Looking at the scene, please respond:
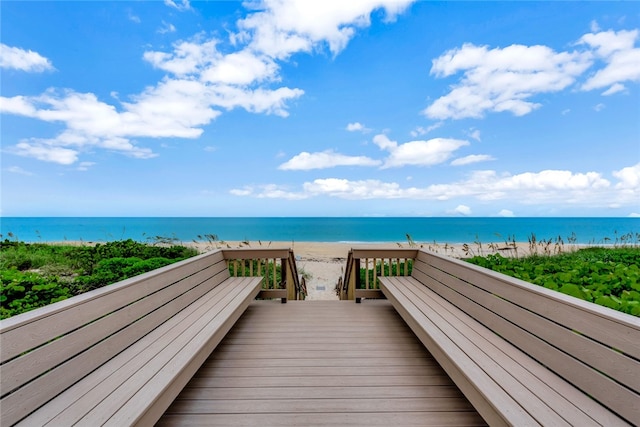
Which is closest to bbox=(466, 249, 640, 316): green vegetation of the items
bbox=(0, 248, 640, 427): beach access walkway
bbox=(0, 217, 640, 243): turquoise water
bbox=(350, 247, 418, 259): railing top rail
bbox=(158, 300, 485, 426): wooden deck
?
bbox=(0, 248, 640, 427): beach access walkway

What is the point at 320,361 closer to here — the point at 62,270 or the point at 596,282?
the point at 596,282

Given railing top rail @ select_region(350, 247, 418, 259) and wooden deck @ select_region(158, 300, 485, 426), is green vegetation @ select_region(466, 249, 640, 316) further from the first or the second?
wooden deck @ select_region(158, 300, 485, 426)

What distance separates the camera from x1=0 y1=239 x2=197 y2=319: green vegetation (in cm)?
280

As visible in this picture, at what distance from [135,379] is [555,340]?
228 centimetres

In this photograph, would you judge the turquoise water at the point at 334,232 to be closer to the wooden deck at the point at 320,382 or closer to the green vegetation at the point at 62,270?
the green vegetation at the point at 62,270

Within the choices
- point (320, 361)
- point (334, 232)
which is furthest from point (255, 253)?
point (334, 232)

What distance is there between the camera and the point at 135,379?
1477 mm

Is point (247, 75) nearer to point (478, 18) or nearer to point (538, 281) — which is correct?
point (478, 18)

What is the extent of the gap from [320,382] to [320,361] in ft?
1.00

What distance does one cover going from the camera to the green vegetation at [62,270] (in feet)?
9.19

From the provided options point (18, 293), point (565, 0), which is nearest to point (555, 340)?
point (18, 293)

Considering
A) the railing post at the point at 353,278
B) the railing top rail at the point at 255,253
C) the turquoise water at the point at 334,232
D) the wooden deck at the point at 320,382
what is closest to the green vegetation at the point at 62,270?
the railing top rail at the point at 255,253

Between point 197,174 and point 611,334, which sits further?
point 197,174

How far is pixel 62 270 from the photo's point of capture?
16.8 ft
